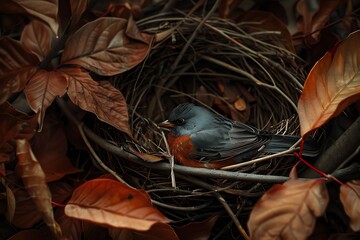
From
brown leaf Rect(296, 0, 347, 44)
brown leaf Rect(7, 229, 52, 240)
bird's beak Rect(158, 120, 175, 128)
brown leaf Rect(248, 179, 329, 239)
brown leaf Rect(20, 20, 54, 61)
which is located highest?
brown leaf Rect(296, 0, 347, 44)

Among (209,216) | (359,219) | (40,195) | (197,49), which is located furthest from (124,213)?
(197,49)

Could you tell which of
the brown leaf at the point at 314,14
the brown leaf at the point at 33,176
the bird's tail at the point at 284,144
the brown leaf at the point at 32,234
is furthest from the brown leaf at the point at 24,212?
the brown leaf at the point at 314,14

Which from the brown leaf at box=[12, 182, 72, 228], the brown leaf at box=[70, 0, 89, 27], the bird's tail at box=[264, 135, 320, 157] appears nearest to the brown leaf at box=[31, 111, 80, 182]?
the brown leaf at box=[12, 182, 72, 228]

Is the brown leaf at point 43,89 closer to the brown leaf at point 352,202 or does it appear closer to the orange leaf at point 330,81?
the orange leaf at point 330,81

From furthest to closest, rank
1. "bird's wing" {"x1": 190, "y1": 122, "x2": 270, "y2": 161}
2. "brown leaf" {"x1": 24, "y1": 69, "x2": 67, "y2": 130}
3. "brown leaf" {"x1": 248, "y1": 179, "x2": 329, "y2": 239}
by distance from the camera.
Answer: "bird's wing" {"x1": 190, "y1": 122, "x2": 270, "y2": 161} → "brown leaf" {"x1": 24, "y1": 69, "x2": 67, "y2": 130} → "brown leaf" {"x1": 248, "y1": 179, "x2": 329, "y2": 239}

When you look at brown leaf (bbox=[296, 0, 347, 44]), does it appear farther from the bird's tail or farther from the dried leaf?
the dried leaf

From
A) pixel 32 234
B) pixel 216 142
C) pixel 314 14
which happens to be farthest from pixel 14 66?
pixel 314 14

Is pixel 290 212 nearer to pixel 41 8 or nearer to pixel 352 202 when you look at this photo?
pixel 352 202

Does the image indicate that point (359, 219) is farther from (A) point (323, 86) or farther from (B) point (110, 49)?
(B) point (110, 49)
